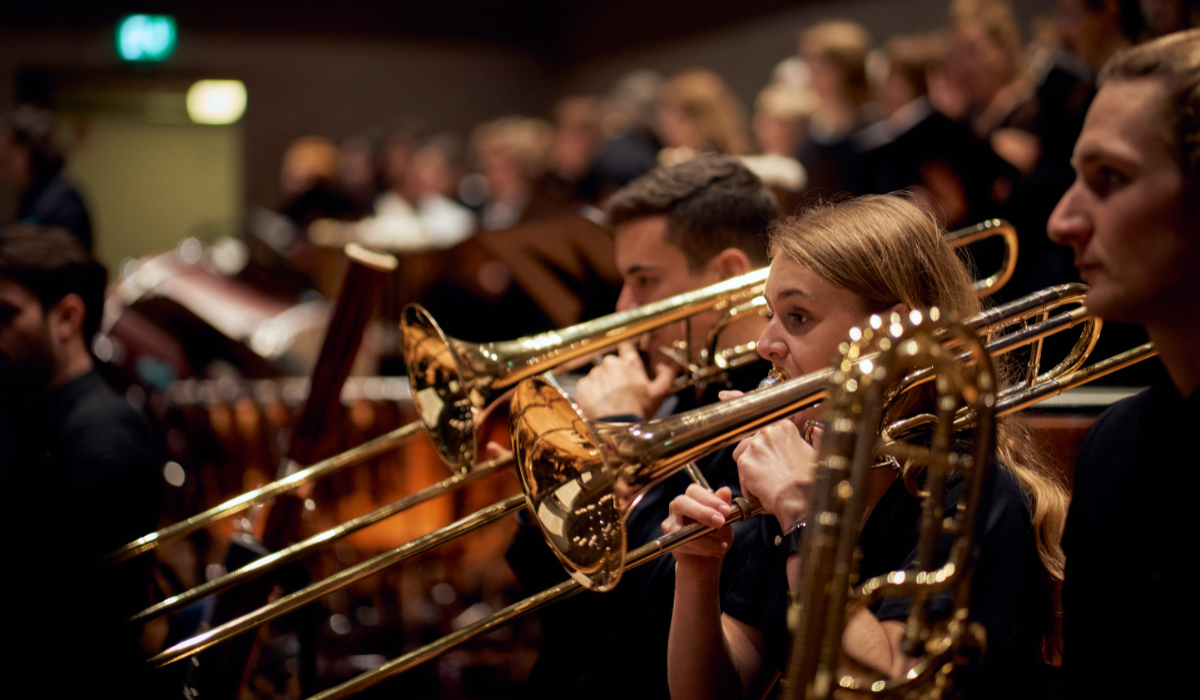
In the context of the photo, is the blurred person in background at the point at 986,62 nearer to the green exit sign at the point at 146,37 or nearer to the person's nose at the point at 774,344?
the person's nose at the point at 774,344

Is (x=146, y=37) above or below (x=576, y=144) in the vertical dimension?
above

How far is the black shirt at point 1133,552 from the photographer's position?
3.63 ft

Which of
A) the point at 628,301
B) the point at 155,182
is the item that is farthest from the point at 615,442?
the point at 155,182

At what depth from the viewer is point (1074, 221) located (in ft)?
3.63

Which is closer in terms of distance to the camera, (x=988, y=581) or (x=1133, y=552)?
(x=1133, y=552)

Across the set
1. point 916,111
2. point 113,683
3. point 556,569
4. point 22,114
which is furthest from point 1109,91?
point 22,114

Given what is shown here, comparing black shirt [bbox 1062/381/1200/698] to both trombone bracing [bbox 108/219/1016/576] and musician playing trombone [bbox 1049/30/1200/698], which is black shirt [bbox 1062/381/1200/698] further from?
trombone bracing [bbox 108/219/1016/576]

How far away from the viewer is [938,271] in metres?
1.63

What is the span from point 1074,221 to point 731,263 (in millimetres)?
1270

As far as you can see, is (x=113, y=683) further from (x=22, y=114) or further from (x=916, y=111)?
(x=22, y=114)

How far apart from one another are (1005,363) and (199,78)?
10.0 meters

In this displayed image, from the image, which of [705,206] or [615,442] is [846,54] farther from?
[615,442]

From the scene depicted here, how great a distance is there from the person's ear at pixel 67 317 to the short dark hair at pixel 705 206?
1419mm

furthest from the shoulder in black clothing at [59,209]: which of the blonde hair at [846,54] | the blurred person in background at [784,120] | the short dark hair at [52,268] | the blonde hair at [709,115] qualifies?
the blonde hair at [846,54]
